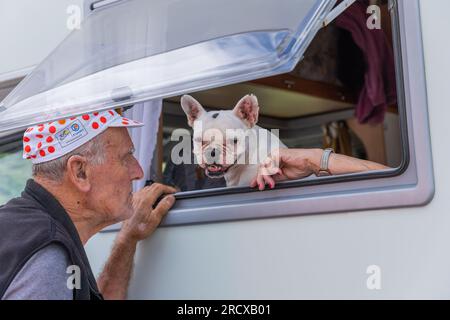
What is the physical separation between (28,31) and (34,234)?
115 cm

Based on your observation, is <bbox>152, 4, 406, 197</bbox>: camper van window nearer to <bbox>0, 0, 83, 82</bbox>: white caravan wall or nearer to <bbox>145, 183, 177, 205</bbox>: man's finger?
<bbox>145, 183, 177, 205</bbox>: man's finger

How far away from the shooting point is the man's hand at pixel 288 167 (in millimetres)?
2039

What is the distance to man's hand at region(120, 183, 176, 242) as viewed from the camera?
2252mm

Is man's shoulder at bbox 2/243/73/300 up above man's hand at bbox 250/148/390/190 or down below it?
below

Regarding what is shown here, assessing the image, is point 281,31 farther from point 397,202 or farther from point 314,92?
point 314,92

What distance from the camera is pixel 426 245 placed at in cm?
169

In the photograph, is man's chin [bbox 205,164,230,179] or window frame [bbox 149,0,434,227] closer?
window frame [bbox 149,0,434,227]

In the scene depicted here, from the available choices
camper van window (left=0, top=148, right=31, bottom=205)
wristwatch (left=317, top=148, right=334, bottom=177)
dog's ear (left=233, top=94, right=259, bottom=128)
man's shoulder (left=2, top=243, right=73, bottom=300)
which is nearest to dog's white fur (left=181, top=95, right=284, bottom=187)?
dog's ear (left=233, top=94, right=259, bottom=128)

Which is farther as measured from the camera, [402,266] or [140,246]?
[140,246]

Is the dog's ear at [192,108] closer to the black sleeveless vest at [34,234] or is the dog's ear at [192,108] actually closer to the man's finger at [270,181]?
the man's finger at [270,181]

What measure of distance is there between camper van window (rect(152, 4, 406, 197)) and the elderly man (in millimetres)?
180

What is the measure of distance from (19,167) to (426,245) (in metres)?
1.80

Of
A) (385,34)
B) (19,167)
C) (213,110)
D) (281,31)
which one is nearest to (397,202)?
(281,31)
